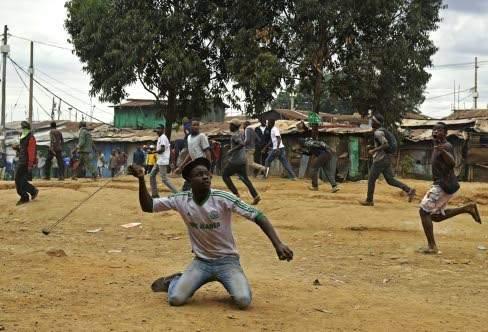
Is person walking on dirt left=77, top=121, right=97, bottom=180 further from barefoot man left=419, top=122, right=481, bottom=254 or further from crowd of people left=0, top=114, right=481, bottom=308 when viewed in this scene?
barefoot man left=419, top=122, right=481, bottom=254

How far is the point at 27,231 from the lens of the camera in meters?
11.0

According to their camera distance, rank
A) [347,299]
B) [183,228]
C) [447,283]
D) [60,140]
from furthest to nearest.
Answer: [60,140] < [183,228] < [447,283] < [347,299]

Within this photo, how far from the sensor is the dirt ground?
4867mm

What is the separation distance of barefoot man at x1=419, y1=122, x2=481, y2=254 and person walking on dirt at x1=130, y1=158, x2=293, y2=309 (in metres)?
3.58

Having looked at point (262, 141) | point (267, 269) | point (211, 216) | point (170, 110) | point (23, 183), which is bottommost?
point (267, 269)

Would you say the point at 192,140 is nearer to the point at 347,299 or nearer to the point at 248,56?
the point at 347,299

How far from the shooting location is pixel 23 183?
12719 millimetres

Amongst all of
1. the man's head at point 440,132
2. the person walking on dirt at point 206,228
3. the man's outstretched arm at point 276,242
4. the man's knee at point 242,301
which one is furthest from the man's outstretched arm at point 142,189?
the man's head at point 440,132

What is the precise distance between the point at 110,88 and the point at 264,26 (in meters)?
5.72

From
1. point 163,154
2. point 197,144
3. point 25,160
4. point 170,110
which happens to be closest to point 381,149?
point 197,144

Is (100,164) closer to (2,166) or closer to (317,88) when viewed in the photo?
(2,166)

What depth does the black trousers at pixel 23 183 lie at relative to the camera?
41.1ft

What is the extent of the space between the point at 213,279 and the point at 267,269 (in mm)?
2252

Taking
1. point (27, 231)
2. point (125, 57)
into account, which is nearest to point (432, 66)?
point (125, 57)
